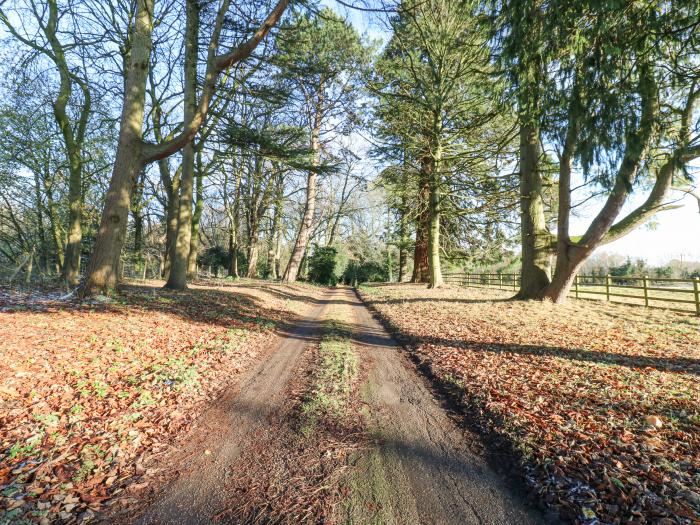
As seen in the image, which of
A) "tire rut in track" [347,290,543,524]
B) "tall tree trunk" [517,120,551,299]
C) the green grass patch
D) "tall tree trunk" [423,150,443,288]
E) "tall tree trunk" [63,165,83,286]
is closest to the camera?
"tire rut in track" [347,290,543,524]

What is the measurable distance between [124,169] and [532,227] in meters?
11.6

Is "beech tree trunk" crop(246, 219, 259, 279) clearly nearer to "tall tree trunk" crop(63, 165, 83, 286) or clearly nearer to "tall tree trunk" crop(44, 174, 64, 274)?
"tall tree trunk" crop(44, 174, 64, 274)

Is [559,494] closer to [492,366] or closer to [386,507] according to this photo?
[386,507]

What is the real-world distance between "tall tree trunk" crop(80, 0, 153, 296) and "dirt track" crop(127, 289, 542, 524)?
530 centimetres

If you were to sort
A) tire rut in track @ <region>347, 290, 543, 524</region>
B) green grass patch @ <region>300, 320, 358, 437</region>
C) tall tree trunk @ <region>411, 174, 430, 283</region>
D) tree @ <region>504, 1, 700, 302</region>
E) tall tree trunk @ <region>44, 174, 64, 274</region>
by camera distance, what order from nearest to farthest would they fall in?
tire rut in track @ <region>347, 290, 543, 524</region>
green grass patch @ <region>300, 320, 358, 437</region>
tree @ <region>504, 1, 700, 302</region>
tall tree trunk @ <region>44, 174, 64, 274</region>
tall tree trunk @ <region>411, 174, 430, 283</region>

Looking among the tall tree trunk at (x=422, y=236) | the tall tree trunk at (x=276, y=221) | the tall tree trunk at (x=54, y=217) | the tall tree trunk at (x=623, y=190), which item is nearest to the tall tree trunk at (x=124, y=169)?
the tall tree trunk at (x=623, y=190)

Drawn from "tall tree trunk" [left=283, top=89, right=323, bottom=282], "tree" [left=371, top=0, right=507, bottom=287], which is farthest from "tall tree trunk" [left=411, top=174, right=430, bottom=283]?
"tall tree trunk" [left=283, top=89, right=323, bottom=282]

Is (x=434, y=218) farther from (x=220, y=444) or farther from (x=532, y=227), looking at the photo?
(x=220, y=444)

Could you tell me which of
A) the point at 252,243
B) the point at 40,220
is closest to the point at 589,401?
the point at 252,243

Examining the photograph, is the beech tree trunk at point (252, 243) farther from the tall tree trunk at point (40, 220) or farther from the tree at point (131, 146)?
the tree at point (131, 146)

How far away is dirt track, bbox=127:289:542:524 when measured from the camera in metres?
2.27

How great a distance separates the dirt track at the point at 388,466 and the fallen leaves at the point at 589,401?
0.41 metres

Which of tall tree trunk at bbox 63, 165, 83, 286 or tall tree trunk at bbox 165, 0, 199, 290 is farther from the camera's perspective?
tall tree trunk at bbox 63, 165, 83, 286

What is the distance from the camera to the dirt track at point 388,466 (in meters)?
2.27
